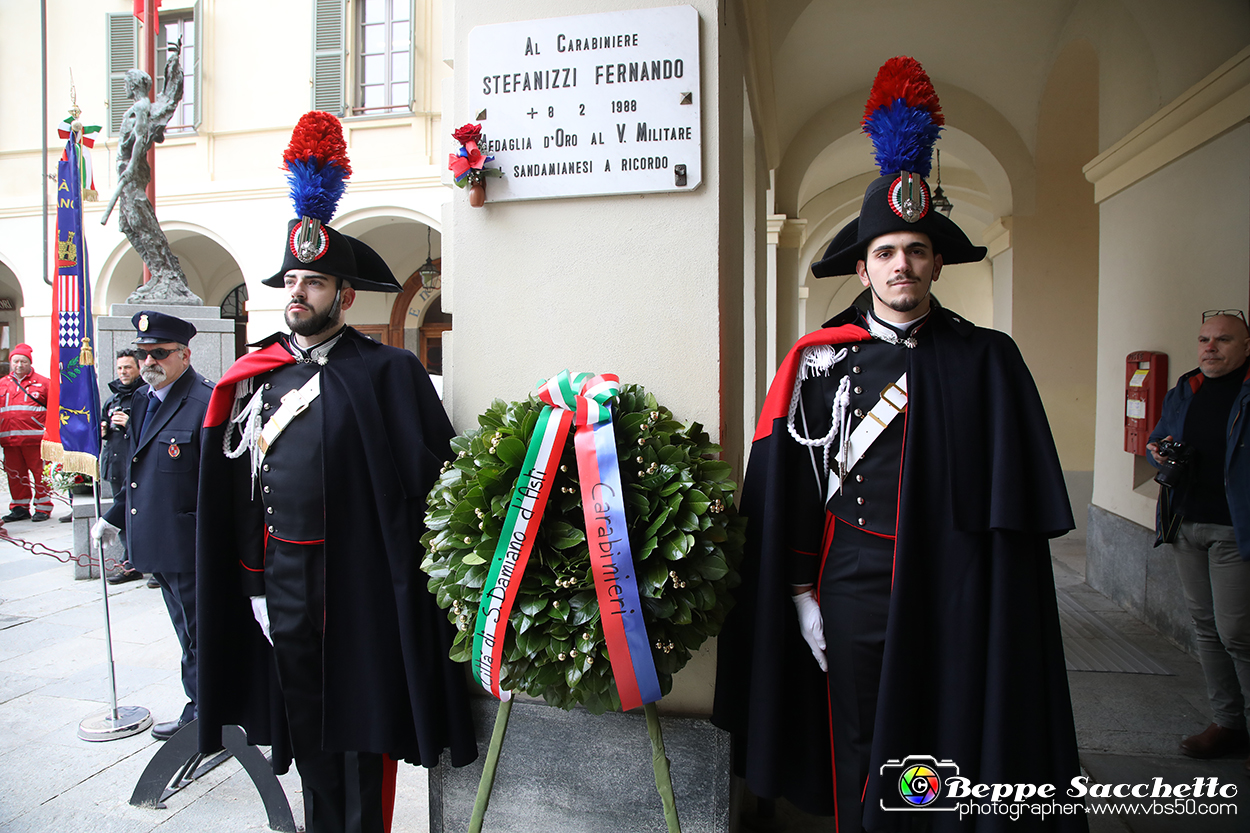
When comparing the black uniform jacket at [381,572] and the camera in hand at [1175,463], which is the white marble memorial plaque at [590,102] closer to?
the black uniform jacket at [381,572]

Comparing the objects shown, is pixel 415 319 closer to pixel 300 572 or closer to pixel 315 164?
pixel 315 164

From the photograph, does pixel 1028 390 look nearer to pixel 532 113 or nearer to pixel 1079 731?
pixel 532 113

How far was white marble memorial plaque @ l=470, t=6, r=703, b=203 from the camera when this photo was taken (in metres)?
2.28

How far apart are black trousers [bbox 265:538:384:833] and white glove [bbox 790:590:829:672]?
1.44 m

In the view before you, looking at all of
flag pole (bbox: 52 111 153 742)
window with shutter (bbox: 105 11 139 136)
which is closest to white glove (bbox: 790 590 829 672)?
flag pole (bbox: 52 111 153 742)

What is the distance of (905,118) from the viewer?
2027 millimetres

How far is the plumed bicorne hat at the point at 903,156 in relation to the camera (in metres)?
2.02

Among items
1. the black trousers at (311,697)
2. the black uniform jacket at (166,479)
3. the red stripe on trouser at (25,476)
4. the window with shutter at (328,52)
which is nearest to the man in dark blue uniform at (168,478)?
the black uniform jacket at (166,479)

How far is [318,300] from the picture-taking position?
2.38 m

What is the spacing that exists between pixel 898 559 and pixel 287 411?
73.2 inches

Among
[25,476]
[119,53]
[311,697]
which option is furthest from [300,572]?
[119,53]

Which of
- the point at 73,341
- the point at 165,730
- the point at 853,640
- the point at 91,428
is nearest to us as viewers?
the point at 853,640

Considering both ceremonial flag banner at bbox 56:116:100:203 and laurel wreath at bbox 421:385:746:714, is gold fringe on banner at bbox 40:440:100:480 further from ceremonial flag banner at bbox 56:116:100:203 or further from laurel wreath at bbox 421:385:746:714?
laurel wreath at bbox 421:385:746:714

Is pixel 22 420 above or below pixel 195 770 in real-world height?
above
